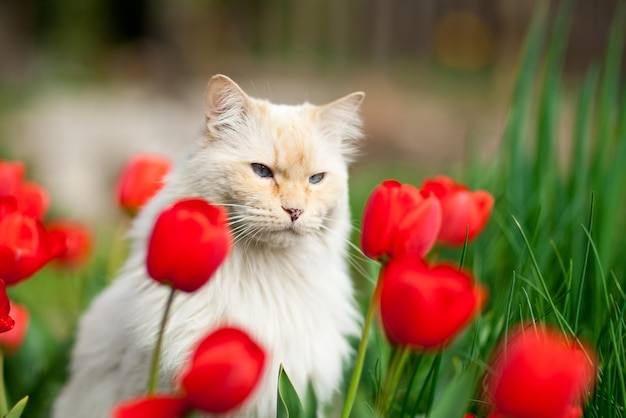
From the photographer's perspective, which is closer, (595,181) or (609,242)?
(609,242)

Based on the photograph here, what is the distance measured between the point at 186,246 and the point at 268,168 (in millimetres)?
625

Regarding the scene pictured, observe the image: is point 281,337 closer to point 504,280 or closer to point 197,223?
point 197,223

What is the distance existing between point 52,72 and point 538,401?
8.84m

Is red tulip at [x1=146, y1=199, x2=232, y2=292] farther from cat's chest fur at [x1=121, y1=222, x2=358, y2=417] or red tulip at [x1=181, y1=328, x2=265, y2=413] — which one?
cat's chest fur at [x1=121, y1=222, x2=358, y2=417]

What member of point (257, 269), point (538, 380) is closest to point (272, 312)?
point (257, 269)

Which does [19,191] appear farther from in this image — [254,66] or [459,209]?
[254,66]

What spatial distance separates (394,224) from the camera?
3.98ft

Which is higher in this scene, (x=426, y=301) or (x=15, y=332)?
(x=426, y=301)

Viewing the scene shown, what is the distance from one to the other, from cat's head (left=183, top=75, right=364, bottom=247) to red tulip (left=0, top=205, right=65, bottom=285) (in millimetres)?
370

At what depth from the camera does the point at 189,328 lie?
5.19ft

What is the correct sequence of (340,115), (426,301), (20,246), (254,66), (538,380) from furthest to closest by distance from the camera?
(254,66), (340,115), (20,246), (426,301), (538,380)

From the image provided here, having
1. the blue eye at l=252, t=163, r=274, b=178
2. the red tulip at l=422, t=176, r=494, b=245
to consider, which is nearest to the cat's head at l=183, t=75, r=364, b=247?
the blue eye at l=252, t=163, r=274, b=178

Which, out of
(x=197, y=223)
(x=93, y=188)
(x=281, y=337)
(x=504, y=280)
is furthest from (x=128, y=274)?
(x=93, y=188)

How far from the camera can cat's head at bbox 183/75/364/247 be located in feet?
5.21
